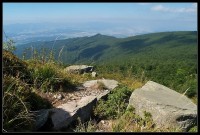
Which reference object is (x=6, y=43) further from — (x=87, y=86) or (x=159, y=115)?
(x=159, y=115)

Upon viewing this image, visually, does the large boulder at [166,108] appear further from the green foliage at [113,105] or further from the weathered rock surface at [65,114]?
the weathered rock surface at [65,114]

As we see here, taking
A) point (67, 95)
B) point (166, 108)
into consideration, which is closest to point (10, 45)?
point (67, 95)

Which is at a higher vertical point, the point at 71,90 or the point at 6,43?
the point at 6,43

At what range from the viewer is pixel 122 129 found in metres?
5.84

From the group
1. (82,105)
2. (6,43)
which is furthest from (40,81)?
(82,105)

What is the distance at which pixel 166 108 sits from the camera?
7.20 m

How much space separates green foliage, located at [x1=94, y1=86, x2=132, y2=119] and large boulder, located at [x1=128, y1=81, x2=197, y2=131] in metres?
0.38

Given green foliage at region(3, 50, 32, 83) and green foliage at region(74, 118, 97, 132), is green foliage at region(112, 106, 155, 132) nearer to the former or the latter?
green foliage at region(74, 118, 97, 132)

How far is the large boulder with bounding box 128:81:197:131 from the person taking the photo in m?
6.99

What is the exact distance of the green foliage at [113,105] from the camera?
7965 millimetres

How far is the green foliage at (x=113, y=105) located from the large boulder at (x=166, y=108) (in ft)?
1.23

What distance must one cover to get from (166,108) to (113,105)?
4.85 feet

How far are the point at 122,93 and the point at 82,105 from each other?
1.28m

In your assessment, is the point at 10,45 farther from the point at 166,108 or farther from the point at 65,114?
the point at 166,108
